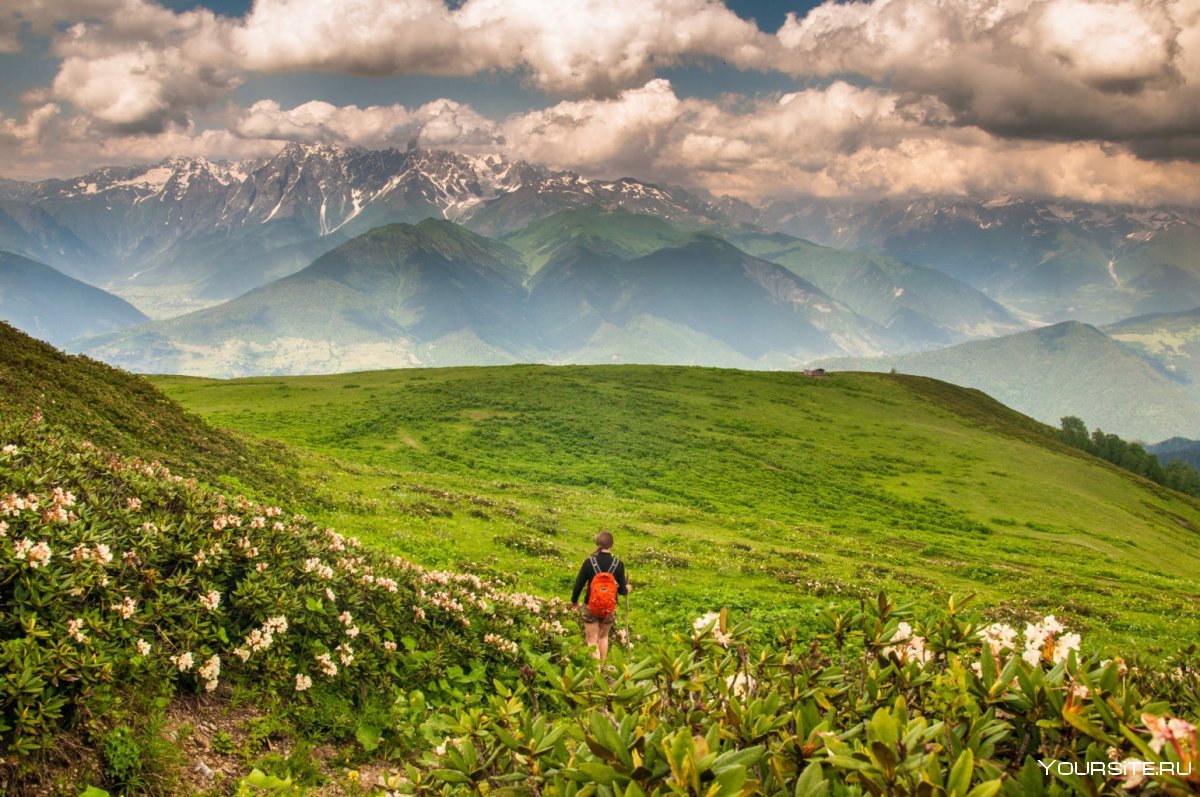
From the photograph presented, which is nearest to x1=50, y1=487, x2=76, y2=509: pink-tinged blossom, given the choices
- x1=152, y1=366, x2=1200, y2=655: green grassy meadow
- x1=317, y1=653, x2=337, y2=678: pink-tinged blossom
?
x1=317, y1=653, x2=337, y2=678: pink-tinged blossom

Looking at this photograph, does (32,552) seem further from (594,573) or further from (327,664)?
(594,573)

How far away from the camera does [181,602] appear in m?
7.72

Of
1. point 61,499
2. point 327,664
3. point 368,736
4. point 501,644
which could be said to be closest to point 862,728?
point 368,736

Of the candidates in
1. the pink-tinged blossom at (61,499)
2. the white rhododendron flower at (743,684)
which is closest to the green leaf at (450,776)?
the white rhododendron flower at (743,684)

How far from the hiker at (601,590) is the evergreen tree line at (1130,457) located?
137960 millimetres

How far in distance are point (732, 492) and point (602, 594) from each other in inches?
1368

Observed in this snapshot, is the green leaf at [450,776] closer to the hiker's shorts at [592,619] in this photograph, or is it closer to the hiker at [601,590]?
the hiker at [601,590]

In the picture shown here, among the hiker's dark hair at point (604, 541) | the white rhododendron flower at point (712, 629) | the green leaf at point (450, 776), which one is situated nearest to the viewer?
the green leaf at point (450, 776)

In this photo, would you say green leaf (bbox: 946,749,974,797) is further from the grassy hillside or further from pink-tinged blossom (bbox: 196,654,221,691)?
the grassy hillside

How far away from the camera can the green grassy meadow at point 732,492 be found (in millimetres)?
22578

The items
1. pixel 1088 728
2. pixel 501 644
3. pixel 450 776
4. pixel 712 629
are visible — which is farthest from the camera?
pixel 501 644

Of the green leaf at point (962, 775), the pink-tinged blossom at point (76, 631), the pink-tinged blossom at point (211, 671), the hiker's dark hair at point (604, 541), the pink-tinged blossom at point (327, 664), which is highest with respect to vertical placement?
the green leaf at point (962, 775)

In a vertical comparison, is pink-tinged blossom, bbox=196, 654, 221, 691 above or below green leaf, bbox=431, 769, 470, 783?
below

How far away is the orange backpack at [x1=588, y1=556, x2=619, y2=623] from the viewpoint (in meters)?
12.4
